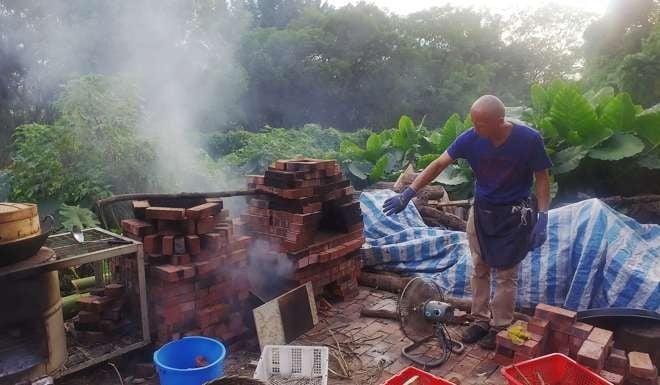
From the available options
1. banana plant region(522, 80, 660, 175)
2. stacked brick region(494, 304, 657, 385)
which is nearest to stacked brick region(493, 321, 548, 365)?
stacked brick region(494, 304, 657, 385)

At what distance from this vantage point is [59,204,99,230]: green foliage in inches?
224

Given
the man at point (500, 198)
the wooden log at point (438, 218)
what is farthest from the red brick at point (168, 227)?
the wooden log at point (438, 218)

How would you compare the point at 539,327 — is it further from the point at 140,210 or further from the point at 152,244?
the point at 140,210

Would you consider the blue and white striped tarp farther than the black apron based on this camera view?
Yes

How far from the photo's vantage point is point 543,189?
3.91 m

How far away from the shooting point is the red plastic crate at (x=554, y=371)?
305 centimetres

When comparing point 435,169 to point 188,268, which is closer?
point 188,268

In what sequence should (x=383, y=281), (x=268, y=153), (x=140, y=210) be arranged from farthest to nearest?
1. (x=268, y=153)
2. (x=383, y=281)
3. (x=140, y=210)

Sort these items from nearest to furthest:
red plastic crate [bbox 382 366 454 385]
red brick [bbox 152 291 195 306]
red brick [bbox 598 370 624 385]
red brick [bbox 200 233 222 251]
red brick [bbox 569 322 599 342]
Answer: red plastic crate [bbox 382 366 454 385] < red brick [bbox 598 370 624 385] < red brick [bbox 569 322 599 342] < red brick [bbox 152 291 195 306] < red brick [bbox 200 233 222 251]

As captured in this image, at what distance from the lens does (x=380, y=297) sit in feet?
17.2

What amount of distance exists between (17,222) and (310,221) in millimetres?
2508

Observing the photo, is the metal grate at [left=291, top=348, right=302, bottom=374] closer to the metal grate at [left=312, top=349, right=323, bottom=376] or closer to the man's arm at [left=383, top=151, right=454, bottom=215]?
the metal grate at [left=312, top=349, right=323, bottom=376]

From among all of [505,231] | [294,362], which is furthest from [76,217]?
[505,231]

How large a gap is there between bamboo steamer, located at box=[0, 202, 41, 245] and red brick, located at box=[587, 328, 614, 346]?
414 cm
